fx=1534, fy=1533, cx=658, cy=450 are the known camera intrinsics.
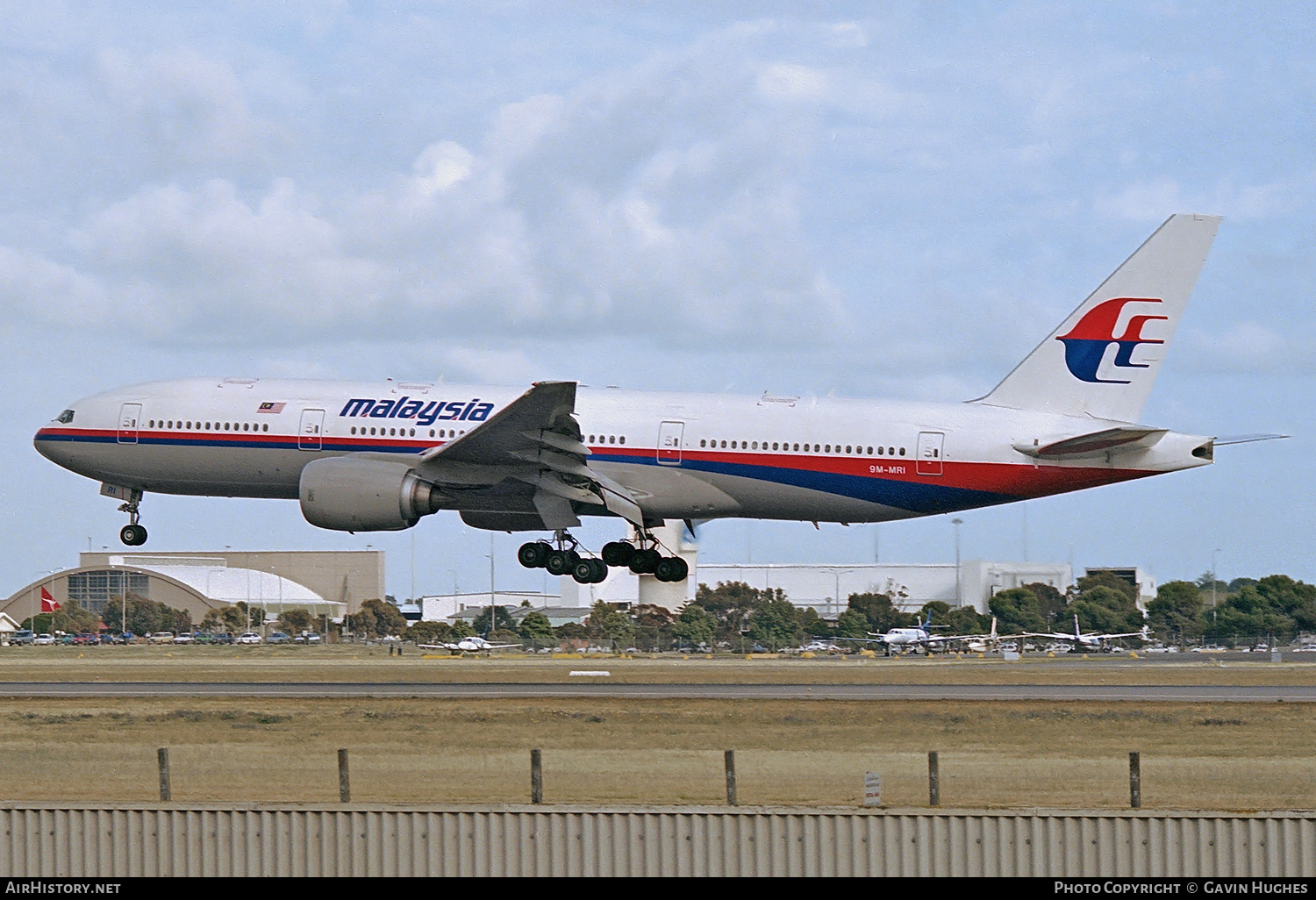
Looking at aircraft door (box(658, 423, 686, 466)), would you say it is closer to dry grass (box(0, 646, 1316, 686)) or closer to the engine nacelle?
the engine nacelle

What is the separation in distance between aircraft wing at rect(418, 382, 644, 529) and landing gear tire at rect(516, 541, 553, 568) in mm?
757

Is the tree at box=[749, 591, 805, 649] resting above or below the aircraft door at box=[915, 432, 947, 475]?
below

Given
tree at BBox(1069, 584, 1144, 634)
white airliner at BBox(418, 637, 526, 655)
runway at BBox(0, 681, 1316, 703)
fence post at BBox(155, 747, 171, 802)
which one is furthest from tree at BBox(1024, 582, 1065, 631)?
fence post at BBox(155, 747, 171, 802)

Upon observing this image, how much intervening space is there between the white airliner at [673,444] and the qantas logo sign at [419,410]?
0.19ft

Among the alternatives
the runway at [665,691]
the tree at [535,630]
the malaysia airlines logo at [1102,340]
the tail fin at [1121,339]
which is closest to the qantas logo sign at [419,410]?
the runway at [665,691]

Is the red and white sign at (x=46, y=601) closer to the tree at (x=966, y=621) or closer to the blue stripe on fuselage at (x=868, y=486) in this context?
the tree at (x=966, y=621)

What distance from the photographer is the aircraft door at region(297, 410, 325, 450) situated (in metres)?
44.8

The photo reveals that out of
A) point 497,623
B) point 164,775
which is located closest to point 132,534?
point 164,775

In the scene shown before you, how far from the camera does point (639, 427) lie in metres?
44.2

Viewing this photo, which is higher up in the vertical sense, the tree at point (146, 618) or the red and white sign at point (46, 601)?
the red and white sign at point (46, 601)

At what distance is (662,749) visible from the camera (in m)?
30.8

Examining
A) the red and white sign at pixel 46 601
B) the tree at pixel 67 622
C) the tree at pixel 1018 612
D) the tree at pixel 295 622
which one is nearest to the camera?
the tree at pixel 1018 612

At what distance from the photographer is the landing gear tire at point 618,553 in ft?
156

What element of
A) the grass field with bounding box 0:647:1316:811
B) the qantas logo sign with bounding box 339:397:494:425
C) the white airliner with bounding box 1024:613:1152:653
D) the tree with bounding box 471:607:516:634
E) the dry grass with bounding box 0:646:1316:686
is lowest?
the tree with bounding box 471:607:516:634
